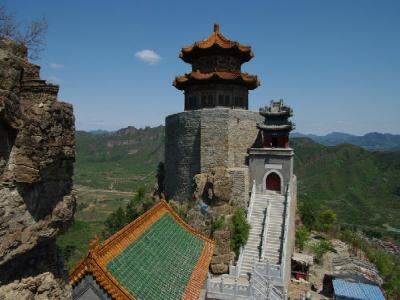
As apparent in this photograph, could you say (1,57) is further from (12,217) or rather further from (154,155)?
(154,155)

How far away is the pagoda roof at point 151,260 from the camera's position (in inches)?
347

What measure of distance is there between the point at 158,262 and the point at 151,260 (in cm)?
31

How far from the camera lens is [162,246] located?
12.4 m

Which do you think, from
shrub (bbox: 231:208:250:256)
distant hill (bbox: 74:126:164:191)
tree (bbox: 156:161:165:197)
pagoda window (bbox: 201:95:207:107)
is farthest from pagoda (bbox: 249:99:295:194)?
distant hill (bbox: 74:126:164:191)

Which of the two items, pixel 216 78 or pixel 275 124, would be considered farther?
pixel 216 78

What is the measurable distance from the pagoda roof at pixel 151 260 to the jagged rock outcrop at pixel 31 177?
60.7 inches

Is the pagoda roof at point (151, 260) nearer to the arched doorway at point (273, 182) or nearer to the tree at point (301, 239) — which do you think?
the arched doorway at point (273, 182)

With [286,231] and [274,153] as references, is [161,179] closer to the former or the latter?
[274,153]

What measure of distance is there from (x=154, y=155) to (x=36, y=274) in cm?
18219

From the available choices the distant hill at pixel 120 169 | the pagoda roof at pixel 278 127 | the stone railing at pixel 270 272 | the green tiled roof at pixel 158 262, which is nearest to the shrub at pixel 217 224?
the stone railing at pixel 270 272

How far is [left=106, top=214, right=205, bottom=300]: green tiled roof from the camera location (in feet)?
31.7

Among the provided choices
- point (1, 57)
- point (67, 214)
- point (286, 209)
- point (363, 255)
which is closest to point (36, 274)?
point (67, 214)

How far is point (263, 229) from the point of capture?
21.9 meters

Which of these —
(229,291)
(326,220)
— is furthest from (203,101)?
(326,220)
